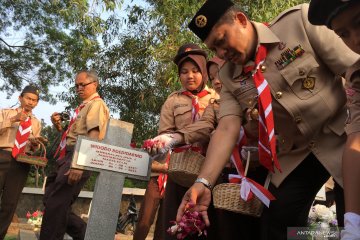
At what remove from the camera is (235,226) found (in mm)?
2488

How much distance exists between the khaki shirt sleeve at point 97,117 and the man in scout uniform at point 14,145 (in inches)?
65.2

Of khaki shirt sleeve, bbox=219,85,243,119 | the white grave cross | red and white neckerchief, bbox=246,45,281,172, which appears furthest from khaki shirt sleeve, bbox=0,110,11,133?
red and white neckerchief, bbox=246,45,281,172

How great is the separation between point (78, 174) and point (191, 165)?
166 cm

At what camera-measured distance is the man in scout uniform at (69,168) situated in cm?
434

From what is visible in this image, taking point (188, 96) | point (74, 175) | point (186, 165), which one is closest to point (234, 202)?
point (186, 165)

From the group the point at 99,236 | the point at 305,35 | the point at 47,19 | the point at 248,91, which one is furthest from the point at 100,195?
the point at 47,19

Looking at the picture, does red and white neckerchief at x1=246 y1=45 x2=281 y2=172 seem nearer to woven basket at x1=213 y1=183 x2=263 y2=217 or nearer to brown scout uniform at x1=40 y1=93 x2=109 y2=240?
woven basket at x1=213 y1=183 x2=263 y2=217

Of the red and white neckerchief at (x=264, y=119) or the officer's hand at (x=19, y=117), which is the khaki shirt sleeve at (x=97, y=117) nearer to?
the officer's hand at (x=19, y=117)

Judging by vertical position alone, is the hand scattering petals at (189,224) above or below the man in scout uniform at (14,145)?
below

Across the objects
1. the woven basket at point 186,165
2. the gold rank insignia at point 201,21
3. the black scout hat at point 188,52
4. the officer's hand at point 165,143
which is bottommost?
the woven basket at point 186,165

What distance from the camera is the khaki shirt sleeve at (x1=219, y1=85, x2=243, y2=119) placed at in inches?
98.0

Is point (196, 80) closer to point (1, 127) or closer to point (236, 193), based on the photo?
point (236, 193)

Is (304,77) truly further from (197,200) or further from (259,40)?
(197,200)

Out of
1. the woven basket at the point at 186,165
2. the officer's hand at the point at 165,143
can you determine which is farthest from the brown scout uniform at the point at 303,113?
the officer's hand at the point at 165,143
